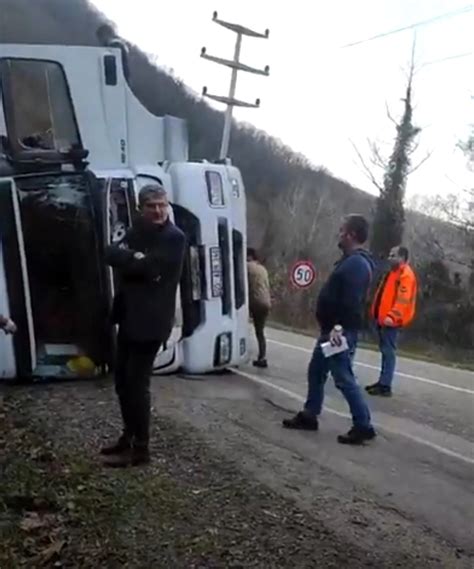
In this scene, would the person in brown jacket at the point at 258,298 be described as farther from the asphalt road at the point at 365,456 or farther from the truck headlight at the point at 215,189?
the truck headlight at the point at 215,189

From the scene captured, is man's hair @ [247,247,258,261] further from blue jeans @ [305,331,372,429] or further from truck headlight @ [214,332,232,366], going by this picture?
blue jeans @ [305,331,372,429]

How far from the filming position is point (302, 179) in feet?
242

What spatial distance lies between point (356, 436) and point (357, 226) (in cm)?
153

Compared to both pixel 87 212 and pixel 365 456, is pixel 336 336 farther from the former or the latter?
pixel 87 212

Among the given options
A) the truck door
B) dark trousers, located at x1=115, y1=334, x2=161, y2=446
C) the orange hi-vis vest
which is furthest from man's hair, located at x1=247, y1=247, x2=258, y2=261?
dark trousers, located at x1=115, y1=334, x2=161, y2=446

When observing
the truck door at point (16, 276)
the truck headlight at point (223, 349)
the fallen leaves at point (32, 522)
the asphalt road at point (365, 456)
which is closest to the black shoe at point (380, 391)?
the asphalt road at point (365, 456)

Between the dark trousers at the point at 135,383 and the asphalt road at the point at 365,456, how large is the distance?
27.1 inches

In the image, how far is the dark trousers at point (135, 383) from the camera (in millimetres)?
5969

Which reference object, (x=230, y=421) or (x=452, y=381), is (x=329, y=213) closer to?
(x=452, y=381)

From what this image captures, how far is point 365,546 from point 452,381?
8.14m

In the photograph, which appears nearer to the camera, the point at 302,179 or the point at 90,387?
the point at 90,387

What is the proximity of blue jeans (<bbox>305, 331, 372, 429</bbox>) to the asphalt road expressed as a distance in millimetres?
217

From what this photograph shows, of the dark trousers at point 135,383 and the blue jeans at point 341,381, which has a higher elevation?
the dark trousers at point 135,383

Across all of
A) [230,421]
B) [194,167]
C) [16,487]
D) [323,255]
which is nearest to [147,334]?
[16,487]
